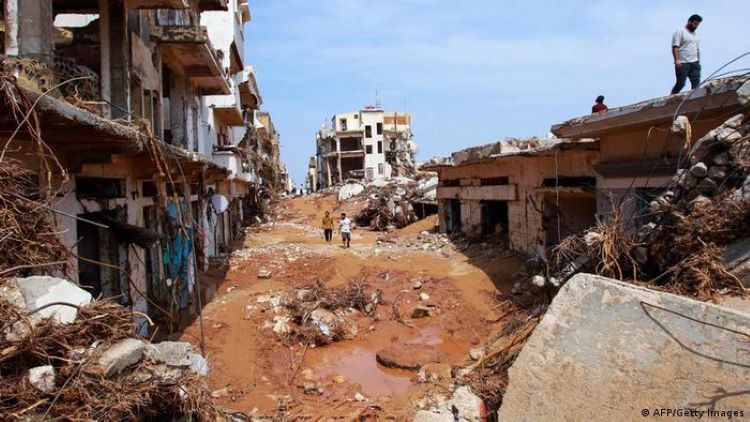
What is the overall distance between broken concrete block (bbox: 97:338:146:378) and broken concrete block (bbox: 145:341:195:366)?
0.10 m

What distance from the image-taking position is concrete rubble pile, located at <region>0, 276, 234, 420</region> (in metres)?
3.04

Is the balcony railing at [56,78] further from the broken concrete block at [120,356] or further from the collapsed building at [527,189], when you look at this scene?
the collapsed building at [527,189]

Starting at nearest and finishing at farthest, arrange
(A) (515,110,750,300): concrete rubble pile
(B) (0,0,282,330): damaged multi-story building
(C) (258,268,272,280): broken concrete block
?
(A) (515,110,750,300): concrete rubble pile, (B) (0,0,282,330): damaged multi-story building, (C) (258,268,272,280): broken concrete block

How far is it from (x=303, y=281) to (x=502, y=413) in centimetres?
1103

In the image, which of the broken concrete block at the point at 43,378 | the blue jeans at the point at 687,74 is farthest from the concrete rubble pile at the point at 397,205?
the broken concrete block at the point at 43,378

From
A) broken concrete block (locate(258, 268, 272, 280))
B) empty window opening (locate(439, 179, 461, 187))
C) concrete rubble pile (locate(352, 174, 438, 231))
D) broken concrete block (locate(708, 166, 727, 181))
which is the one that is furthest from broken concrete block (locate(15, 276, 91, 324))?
Answer: concrete rubble pile (locate(352, 174, 438, 231))

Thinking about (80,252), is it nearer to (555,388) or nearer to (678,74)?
(555,388)

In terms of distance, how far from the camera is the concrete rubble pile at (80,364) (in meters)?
3.04

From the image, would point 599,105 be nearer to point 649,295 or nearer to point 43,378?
point 649,295

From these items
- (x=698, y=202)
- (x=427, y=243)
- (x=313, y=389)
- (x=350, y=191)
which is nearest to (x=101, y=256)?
(x=313, y=389)

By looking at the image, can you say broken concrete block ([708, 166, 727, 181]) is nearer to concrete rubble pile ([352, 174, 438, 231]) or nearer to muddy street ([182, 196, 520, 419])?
muddy street ([182, 196, 520, 419])

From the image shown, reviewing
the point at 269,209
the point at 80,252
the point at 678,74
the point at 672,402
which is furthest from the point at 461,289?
the point at 269,209

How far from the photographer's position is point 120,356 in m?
3.43

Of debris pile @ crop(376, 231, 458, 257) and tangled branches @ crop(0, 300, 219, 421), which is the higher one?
tangled branches @ crop(0, 300, 219, 421)
